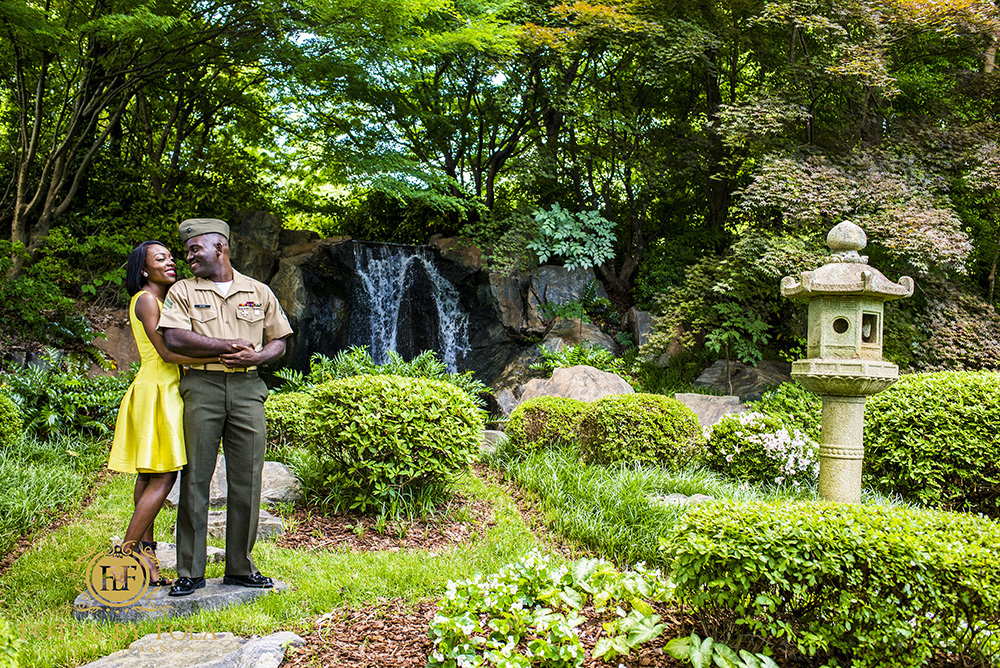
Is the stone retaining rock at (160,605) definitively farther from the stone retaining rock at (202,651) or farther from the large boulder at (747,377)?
the large boulder at (747,377)

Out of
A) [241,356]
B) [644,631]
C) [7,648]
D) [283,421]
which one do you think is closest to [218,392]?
[241,356]

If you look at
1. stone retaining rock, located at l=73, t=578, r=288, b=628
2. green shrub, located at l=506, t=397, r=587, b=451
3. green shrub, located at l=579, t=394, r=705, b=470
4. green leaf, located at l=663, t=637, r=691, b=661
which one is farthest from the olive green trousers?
green shrub, located at l=579, t=394, r=705, b=470

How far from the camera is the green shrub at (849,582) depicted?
8.30 feet

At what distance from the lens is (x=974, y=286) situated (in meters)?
8.63

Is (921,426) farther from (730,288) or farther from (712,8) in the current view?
(712,8)

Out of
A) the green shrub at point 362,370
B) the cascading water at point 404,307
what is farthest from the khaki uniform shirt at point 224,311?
the cascading water at point 404,307

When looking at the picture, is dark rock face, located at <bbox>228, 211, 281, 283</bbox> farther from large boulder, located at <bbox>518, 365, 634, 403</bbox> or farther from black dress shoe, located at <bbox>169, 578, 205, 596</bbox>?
black dress shoe, located at <bbox>169, 578, 205, 596</bbox>

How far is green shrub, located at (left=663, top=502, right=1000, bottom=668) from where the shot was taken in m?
2.53

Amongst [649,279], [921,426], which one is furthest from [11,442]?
[649,279]

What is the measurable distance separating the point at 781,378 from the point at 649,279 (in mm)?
3016

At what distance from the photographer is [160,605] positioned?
3166 mm

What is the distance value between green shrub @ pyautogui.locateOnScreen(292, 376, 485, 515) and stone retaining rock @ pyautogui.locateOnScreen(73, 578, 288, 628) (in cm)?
145

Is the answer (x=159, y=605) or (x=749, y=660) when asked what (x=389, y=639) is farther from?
(x=749, y=660)

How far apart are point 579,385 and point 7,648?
694 cm
